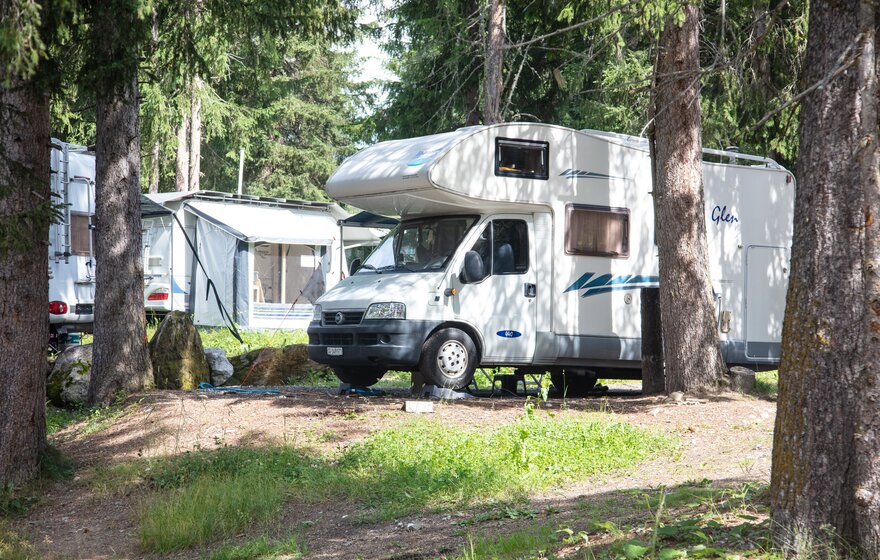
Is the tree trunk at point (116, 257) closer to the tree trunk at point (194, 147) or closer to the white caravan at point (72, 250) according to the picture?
the white caravan at point (72, 250)

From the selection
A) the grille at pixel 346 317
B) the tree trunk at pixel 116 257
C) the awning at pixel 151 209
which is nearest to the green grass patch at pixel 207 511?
the grille at pixel 346 317

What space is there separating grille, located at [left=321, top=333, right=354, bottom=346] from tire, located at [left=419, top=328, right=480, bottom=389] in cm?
81

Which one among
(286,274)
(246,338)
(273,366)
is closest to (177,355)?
(273,366)

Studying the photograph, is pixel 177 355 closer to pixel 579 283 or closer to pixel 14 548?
pixel 579 283

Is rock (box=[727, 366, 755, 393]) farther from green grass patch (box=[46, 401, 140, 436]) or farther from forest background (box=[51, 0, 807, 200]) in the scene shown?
green grass patch (box=[46, 401, 140, 436])

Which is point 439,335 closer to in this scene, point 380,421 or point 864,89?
point 380,421

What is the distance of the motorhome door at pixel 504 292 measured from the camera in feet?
36.7

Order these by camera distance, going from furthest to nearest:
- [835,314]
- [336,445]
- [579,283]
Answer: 1. [579,283]
2. [336,445]
3. [835,314]

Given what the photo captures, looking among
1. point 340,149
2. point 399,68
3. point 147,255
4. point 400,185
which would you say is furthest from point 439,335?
point 340,149

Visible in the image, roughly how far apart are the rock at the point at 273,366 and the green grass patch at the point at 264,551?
6.76 metres

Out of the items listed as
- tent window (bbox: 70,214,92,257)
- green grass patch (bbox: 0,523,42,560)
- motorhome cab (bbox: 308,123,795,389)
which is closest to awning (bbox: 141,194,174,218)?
tent window (bbox: 70,214,92,257)

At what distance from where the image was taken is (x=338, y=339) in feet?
36.5

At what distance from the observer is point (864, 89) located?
4523 millimetres

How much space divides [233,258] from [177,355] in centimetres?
980
